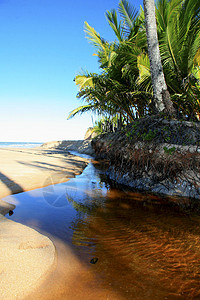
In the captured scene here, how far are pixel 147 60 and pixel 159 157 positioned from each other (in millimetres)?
4574

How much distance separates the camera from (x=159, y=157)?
3.87 metres

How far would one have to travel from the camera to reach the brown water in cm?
124

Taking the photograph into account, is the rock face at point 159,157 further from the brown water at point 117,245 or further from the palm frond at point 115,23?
the palm frond at point 115,23

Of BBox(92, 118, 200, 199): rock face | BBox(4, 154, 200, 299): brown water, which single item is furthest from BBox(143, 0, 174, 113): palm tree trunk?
BBox(4, 154, 200, 299): brown water

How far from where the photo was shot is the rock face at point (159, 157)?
357cm

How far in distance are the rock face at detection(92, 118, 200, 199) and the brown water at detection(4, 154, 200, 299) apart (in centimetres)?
57

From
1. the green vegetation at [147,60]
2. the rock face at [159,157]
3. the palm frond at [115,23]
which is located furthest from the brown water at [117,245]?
the palm frond at [115,23]

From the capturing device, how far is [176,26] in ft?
19.9

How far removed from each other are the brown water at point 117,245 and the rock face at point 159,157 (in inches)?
22.5

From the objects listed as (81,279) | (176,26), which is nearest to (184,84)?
(176,26)

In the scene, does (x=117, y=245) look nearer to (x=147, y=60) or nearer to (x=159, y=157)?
(x=159, y=157)

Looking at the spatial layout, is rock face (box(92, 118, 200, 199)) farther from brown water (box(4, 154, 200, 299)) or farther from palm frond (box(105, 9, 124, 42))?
palm frond (box(105, 9, 124, 42))

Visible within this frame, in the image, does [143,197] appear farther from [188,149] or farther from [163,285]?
[163,285]

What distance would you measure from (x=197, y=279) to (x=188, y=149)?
2.84 meters
